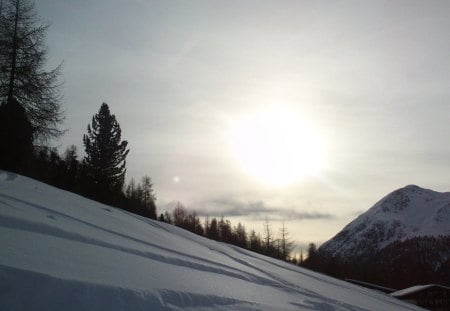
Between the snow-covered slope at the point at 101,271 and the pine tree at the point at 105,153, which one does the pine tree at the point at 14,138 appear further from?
the pine tree at the point at 105,153

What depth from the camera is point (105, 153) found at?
40.2 meters

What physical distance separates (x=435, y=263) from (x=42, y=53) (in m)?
181

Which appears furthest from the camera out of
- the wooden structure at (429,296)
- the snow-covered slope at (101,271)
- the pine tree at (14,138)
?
the wooden structure at (429,296)

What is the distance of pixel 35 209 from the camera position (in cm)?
563

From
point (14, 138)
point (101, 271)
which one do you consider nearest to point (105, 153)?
point (14, 138)

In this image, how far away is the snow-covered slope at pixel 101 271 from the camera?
3.08 metres

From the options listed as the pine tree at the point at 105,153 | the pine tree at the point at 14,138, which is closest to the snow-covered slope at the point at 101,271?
the pine tree at the point at 14,138

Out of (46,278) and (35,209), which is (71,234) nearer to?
(35,209)

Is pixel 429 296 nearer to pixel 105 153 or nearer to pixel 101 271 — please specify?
pixel 105 153

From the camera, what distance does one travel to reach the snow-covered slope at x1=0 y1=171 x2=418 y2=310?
121 inches

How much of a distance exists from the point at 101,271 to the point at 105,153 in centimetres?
3761

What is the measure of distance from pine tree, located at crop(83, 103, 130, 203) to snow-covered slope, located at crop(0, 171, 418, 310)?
32.4 m

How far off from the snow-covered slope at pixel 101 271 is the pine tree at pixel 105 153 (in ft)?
106

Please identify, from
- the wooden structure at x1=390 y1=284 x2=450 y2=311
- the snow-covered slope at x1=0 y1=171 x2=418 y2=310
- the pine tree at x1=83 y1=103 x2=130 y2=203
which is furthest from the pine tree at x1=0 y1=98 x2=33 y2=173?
the wooden structure at x1=390 y1=284 x2=450 y2=311
